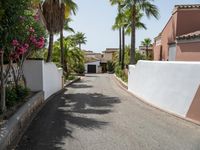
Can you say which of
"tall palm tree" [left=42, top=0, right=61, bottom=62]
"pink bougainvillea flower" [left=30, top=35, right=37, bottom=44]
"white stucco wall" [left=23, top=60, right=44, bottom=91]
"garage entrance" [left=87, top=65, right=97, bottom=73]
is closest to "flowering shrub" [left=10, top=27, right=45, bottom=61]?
"pink bougainvillea flower" [left=30, top=35, right=37, bottom=44]

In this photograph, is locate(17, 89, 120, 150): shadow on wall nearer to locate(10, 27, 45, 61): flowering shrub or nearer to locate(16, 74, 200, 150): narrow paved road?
locate(16, 74, 200, 150): narrow paved road

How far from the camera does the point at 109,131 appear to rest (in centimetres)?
733

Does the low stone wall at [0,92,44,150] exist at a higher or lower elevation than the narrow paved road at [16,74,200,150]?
higher

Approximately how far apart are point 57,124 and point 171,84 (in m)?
4.32

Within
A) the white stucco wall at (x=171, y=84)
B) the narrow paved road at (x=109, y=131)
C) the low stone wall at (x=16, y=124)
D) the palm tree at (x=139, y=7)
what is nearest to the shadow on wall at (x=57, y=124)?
the narrow paved road at (x=109, y=131)

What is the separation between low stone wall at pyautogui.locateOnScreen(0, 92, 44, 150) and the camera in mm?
5882

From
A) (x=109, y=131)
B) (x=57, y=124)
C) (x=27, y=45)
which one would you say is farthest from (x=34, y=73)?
(x=109, y=131)

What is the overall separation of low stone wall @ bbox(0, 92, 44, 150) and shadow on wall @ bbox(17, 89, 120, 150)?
224 millimetres

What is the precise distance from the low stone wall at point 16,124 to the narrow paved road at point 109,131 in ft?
0.75

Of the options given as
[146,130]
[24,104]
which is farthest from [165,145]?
[24,104]

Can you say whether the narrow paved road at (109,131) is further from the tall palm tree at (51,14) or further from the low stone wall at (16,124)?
the tall palm tree at (51,14)

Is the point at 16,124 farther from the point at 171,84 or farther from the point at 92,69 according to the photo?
the point at 92,69

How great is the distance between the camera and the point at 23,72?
40.5ft

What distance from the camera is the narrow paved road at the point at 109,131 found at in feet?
20.3
